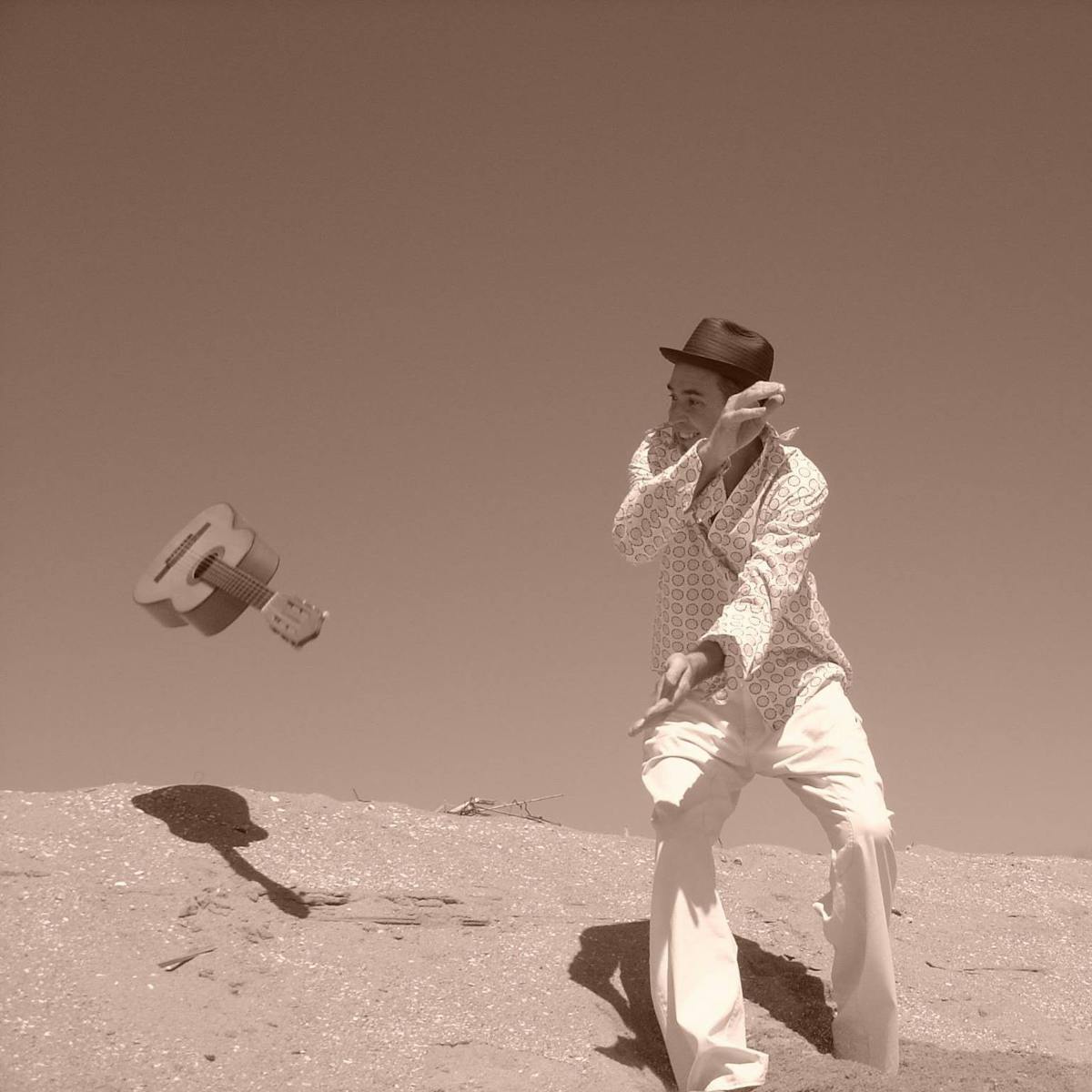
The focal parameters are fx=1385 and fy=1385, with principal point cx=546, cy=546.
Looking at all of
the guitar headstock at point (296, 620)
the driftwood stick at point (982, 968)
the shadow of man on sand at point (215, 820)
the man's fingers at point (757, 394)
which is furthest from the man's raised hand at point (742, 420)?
the driftwood stick at point (982, 968)

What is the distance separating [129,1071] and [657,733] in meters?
1.86

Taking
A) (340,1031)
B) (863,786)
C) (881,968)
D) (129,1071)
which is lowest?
(129,1071)

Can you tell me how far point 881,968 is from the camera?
171 inches

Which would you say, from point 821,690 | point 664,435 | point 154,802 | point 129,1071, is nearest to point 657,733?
point 821,690

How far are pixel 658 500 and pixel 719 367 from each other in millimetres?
509

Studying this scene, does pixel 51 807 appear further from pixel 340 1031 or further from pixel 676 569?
pixel 676 569

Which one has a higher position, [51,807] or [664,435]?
[664,435]

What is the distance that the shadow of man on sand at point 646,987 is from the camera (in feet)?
14.7

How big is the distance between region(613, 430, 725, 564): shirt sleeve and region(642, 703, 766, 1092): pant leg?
56cm

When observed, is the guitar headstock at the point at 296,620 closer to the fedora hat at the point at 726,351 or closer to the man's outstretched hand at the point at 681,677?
the man's outstretched hand at the point at 681,677

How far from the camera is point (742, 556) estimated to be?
4590 mm

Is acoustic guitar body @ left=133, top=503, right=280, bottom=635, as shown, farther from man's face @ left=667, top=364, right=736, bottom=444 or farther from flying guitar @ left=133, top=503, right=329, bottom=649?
man's face @ left=667, top=364, right=736, bottom=444

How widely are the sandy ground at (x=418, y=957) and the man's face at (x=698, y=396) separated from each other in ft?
6.52

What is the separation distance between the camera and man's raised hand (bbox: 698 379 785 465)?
13.7ft
